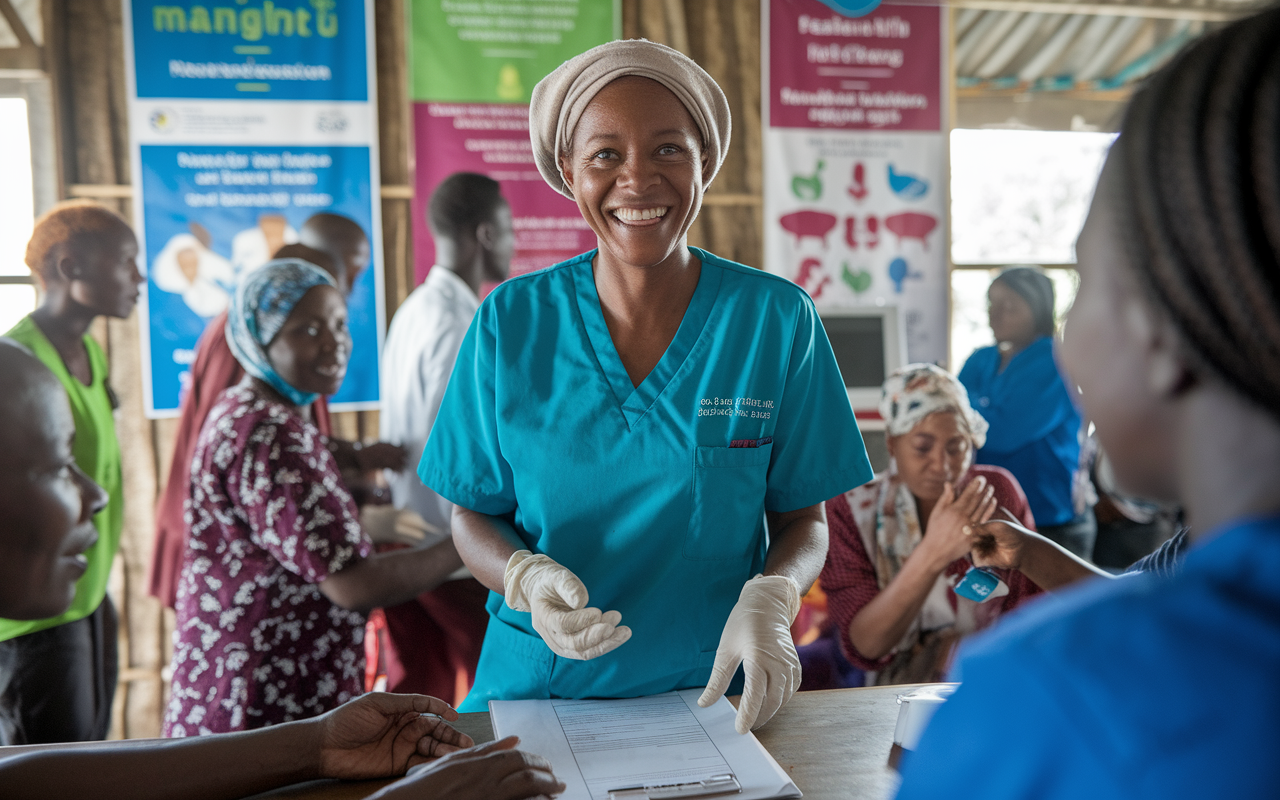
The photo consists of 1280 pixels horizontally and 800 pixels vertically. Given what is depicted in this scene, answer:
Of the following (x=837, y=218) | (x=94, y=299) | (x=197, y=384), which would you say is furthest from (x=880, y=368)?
(x=94, y=299)

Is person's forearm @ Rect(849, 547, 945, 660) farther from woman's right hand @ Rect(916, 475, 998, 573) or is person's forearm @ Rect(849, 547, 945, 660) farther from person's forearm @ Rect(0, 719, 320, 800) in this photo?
person's forearm @ Rect(0, 719, 320, 800)

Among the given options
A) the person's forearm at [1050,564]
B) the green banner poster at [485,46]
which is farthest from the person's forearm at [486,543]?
the green banner poster at [485,46]

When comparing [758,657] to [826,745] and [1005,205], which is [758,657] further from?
[1005,205]

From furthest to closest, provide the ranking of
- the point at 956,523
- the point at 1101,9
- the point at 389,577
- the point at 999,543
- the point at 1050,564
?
the point at 1101,9
the point at 389,577
the point at 956,523
the point at 999,543
the point at 1050,564

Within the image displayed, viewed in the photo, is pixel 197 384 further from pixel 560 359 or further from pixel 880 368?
pixel 880 368

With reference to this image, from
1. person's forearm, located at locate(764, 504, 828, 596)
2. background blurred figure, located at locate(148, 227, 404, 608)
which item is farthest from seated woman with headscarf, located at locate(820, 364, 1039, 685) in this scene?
background blurred figure, located at locate(148, 227, 404, 608)

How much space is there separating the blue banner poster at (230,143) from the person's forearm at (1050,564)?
2267 mm

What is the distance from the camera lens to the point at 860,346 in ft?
11.0

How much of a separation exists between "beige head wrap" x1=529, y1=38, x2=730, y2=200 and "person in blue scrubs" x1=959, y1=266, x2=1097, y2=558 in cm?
223

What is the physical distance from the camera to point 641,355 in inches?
53.1

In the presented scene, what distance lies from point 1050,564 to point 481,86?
2452 mm

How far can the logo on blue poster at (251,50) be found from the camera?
9.51 ft

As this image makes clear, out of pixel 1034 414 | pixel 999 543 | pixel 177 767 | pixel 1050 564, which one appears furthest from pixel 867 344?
pixel 177 767

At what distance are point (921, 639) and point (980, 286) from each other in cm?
193
